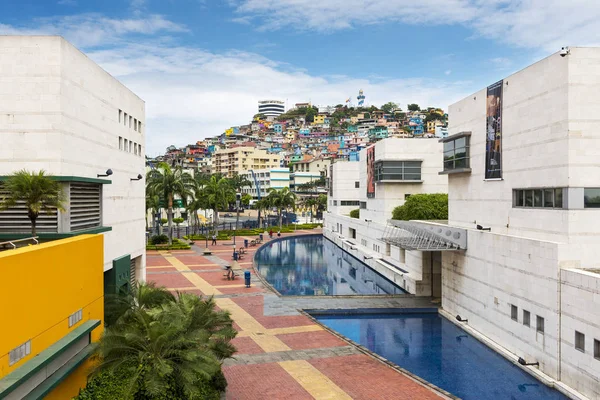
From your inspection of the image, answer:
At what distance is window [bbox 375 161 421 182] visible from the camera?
4641 cm

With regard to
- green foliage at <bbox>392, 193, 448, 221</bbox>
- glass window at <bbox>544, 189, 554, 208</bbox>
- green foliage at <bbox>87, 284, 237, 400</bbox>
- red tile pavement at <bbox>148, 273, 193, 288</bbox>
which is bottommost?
red tile pavement at <bbox>148, 273, 193, 288</bbox>

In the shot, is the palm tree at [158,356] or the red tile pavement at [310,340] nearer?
the palm tree at [158,356]

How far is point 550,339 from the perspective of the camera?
18.2m

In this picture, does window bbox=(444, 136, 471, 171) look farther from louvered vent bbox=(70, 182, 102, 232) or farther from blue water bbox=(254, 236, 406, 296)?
louvered vent bbox=(70, 182, 102, 232)

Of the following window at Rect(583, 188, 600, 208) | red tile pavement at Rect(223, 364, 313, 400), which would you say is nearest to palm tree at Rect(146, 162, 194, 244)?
red tile pavement at Rect(223, 364, 313, 400)

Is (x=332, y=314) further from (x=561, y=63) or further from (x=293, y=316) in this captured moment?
(x=561, y=63)

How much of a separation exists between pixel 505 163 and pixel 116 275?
18.1 metres

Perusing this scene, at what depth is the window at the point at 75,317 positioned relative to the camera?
45.2ft

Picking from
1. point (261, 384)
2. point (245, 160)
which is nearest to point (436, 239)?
point (261, 384)

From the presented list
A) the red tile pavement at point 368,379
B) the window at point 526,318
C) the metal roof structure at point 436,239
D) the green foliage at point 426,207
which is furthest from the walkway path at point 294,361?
the green foliage at point 426,207

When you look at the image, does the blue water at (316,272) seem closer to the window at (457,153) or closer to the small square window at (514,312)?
the window at (457,153)

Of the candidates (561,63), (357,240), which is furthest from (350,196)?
(561,63)

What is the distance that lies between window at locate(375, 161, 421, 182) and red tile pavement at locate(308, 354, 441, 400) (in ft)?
93.0

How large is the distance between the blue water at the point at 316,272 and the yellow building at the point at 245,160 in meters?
88.3
